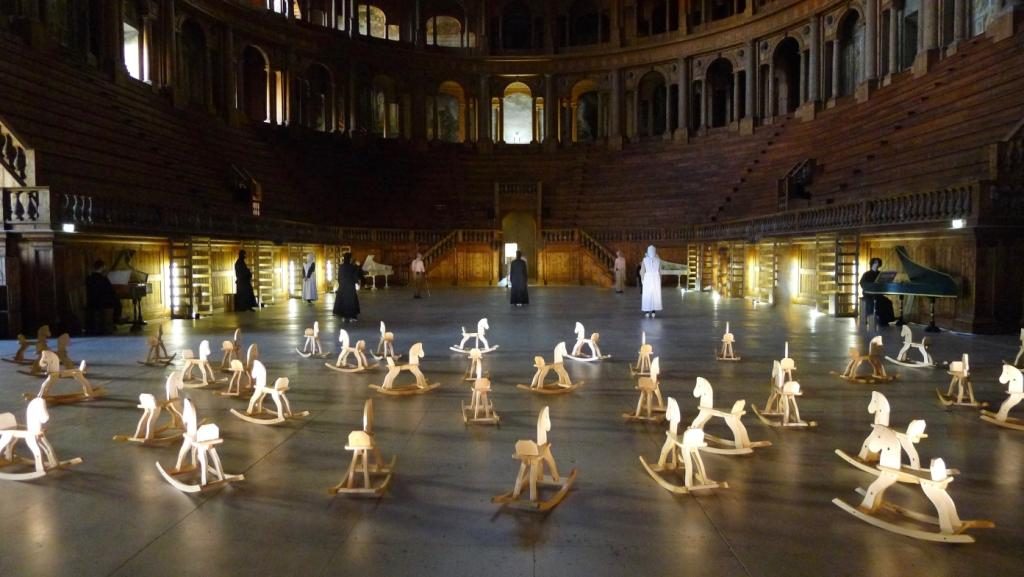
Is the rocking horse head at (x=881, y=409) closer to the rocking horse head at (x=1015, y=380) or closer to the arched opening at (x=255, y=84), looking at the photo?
the rocking horse head at (x=1015, y=380)

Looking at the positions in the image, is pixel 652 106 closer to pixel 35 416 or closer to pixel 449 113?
pixel 449 113

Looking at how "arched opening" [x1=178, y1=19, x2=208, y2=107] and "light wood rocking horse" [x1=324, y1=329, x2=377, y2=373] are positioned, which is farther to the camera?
"arched opening" [x1=178, y1=19, x2=208, y2=107]

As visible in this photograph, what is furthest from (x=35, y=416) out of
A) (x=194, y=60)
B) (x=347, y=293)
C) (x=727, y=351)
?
(x=194, y=60)

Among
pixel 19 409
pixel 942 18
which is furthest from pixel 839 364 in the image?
pixel 942 18

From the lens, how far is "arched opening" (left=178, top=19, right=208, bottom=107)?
2961 centimetres

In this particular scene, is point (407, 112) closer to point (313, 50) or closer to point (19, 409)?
point (313, 50)

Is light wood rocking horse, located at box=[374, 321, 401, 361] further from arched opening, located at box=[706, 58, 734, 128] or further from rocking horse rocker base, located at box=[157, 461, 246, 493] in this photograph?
arched opening, located at box=[706, 58, 734, 128]

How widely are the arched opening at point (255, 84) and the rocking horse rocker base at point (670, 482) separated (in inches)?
1295

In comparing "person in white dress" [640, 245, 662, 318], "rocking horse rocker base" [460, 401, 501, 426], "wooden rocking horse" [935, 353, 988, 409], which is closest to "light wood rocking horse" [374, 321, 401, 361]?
"rocking horse rocker base" [460, 401, 501, 426]

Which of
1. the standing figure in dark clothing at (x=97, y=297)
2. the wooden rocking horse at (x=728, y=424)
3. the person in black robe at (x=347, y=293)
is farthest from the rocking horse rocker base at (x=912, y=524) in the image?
the standing figure in dark clothing at (x=97, y=297)

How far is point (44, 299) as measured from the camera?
13.1m

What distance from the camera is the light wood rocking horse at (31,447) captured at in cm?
486

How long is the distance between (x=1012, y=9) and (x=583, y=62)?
22.9 meters

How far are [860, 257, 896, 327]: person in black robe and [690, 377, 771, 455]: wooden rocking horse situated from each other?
10.0 m
